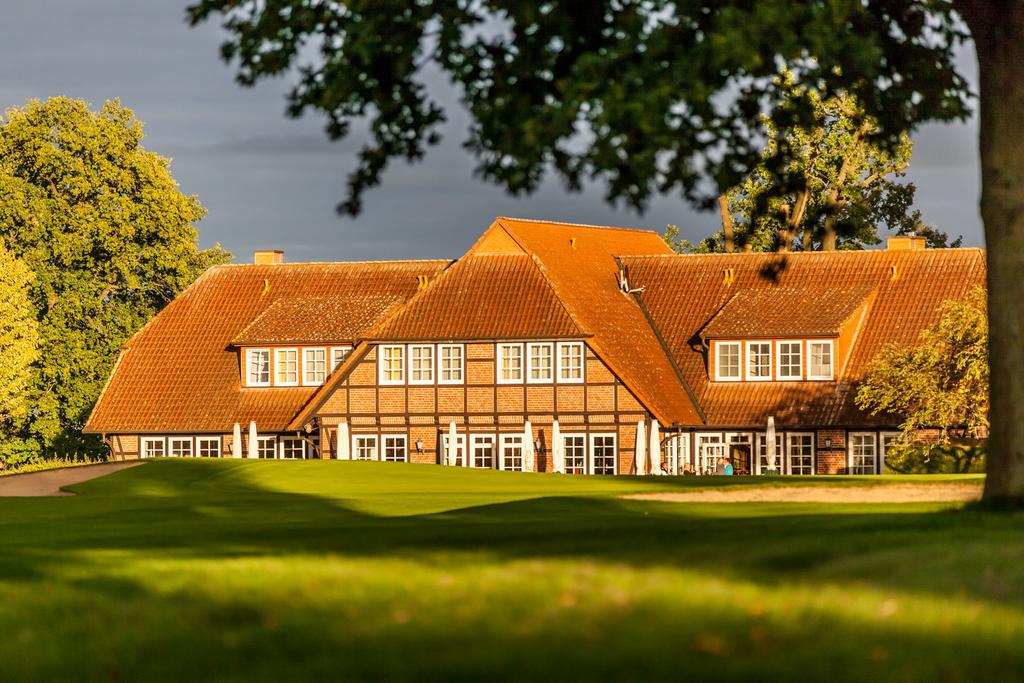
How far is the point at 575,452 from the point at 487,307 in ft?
18.0

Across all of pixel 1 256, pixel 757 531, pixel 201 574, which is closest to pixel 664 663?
pixel 201 574

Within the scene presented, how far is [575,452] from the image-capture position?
183 ft

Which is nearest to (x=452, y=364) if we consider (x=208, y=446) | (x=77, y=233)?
(x=208, y=446)

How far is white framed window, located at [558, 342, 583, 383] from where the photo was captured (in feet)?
183

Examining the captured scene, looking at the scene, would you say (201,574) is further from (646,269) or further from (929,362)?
(646,269)

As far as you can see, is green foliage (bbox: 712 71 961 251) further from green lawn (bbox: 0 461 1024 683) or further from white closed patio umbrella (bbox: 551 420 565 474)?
green lawn (bbox: 0 461 1024 683)

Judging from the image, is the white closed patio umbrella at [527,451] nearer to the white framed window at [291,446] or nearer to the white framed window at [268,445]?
the white framed window at [291,446]

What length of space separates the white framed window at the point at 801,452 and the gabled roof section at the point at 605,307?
3.04 m

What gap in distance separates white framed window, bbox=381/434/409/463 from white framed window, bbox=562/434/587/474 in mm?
5211

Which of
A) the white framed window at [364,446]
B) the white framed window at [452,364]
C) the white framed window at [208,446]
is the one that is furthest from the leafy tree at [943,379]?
the white framed window at [208,446]

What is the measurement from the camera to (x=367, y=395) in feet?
188

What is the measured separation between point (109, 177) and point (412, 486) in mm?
38023

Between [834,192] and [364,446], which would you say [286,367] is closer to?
[364,446]

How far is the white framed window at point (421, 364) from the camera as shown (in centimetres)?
5697
